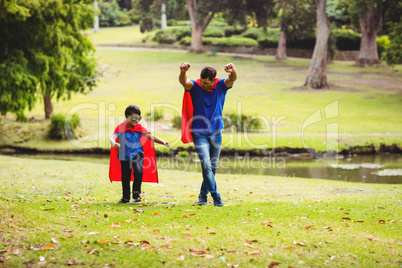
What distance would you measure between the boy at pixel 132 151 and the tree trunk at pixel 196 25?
43.7m

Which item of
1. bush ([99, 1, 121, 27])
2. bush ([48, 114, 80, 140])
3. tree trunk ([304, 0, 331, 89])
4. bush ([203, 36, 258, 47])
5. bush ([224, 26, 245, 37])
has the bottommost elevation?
bush ([48, 114, 80, 140])

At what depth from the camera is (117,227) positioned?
6562 mm

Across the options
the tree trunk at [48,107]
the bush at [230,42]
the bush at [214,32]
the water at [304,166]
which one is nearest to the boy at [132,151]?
the water at [304,166]

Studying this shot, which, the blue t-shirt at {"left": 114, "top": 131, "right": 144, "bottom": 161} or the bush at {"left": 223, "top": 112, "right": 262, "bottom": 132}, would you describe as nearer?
the blue t-shirt at {"left": 114, "top": 131, "right": 144, "bottom": 161}

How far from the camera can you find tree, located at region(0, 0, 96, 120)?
21.8 metres

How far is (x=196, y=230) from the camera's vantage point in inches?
258

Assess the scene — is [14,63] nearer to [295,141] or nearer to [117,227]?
[295,141]

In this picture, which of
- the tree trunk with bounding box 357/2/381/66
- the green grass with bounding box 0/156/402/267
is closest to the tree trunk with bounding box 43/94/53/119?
the green grass with bounding box 0/156/402/267

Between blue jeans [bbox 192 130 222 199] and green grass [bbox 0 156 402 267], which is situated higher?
blue jeans [bbox 192 130 222 199]

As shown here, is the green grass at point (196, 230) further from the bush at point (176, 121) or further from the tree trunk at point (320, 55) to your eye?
the tree trunk at point (320, 55)

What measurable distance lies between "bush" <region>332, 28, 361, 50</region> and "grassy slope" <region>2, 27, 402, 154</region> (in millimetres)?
4938

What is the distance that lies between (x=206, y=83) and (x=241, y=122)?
56.2 ft

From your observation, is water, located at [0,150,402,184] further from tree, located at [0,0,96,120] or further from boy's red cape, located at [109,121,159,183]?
boy's red cape, located at [109,121,159,183]

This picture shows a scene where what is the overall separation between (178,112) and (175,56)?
24330 mm
